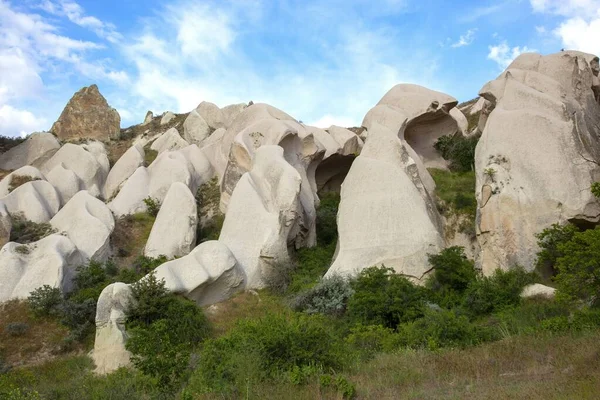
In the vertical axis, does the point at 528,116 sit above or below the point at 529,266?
above

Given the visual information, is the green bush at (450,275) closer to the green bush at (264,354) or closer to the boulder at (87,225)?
the green bush at (264,354)

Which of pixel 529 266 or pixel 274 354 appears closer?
pixel 274 354

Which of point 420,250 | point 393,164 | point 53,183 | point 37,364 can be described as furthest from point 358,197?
point 53,183

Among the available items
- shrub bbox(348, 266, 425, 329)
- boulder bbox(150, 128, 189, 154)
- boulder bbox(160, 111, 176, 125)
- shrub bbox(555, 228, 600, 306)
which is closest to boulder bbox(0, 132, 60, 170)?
boulder bbox(150, 128, 189, 154)

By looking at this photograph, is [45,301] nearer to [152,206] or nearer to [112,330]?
[112,330]

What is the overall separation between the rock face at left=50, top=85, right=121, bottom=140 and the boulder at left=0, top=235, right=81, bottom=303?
56.0 feet

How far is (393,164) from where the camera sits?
1912cm

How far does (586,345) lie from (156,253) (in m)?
13.9

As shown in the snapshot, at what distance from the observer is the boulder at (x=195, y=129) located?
32.1 metres

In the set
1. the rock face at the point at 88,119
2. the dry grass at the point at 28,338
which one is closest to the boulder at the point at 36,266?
the dry grass at the point at 28,338

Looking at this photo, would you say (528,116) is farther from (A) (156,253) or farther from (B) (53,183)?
(B) (53,183)

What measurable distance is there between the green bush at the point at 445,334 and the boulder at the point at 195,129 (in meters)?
22.6

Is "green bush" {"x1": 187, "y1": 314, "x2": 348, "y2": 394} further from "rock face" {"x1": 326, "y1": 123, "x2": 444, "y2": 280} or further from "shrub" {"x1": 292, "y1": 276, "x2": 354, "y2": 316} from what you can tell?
"rock face" {"x1": 326, "y1": 123, "x2": 444, "y2": 280}

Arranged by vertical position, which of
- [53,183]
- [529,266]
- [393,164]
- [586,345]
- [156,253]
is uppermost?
[53,183]
